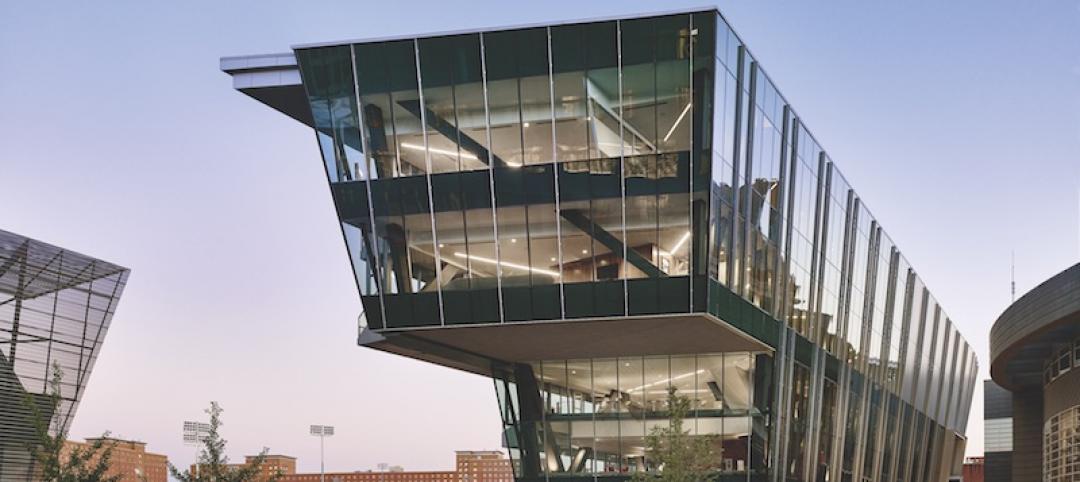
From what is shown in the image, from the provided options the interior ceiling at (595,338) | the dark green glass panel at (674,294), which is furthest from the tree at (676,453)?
the interior ceiling at (595,338)

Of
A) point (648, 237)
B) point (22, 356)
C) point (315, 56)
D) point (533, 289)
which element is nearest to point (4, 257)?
point (22, 356)

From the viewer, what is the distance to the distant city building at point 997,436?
10788 centimetres

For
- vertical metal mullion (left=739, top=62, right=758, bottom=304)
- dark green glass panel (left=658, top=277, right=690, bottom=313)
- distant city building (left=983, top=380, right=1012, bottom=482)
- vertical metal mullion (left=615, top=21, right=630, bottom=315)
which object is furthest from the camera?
distant city building (left=983, top=380, right=1012, bottom=482)

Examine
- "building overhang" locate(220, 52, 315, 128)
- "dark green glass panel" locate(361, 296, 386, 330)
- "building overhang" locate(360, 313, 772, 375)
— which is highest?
"building overhang" locate(220, 52, 315, 128)

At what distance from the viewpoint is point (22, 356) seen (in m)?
51.1

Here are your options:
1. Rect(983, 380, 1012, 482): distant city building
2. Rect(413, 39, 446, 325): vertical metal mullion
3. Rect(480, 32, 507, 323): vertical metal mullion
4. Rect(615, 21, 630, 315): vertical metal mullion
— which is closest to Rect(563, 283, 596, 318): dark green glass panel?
Rect(615, 21, 630, 315): vertical metal mullion

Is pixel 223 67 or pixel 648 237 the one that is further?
pixel 223 67

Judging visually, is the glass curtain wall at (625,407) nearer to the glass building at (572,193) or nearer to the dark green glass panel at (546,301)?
the glass building at (572,193)

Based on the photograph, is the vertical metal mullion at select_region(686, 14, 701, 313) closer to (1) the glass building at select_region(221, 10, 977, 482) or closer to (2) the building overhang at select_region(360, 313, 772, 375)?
(1) the glass building at select_region(221, 10, 977, 482)

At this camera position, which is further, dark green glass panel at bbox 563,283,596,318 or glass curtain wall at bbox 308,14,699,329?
dark green glass panel at bbox 563,283,596,318

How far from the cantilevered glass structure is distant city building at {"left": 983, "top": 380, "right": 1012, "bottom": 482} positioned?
7953 cm

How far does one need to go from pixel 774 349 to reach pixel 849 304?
15188mm

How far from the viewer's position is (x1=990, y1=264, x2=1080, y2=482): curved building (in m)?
41.3

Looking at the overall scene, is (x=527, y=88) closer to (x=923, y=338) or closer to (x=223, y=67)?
(x=223, y=67)
